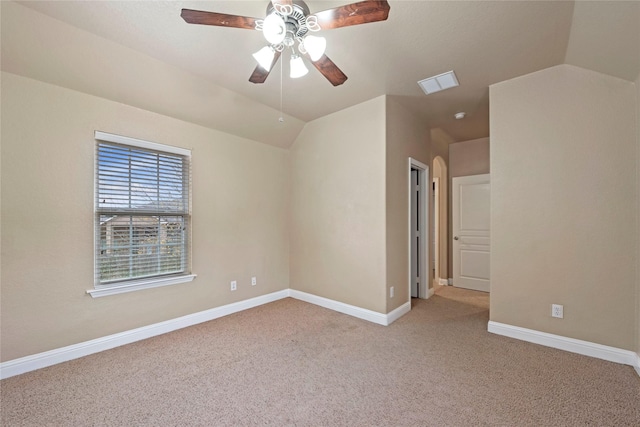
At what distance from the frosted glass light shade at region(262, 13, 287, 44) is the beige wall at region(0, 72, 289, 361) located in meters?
2.09

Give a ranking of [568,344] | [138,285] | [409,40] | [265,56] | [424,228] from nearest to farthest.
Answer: [265,56]
[409,40]
[568,344]
[138,285]
[424,228]

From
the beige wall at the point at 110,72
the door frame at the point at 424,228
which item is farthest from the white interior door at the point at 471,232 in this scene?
the beige wall at the point at 110,72

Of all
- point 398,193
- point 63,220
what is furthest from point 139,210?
point 398,193

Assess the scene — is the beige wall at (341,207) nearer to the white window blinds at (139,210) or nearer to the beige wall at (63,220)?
the beige wall at (63,220)

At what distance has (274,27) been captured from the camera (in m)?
1.54

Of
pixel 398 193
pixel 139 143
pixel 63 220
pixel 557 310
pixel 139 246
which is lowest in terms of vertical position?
pixel 557 310

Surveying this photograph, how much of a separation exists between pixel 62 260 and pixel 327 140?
10.4 ft

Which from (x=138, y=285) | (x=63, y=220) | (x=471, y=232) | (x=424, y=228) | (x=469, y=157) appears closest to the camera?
(x=63, y=220)

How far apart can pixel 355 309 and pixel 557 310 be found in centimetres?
206

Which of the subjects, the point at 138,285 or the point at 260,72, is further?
the point at 138,285

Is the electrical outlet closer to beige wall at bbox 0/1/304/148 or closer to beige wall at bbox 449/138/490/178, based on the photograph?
beige wall at bbox 449/138/490/178

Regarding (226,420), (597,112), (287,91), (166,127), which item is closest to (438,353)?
(226,420)

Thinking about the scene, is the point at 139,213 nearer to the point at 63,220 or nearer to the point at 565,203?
the point at 63,220

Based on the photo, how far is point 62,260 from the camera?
8.03 feet
